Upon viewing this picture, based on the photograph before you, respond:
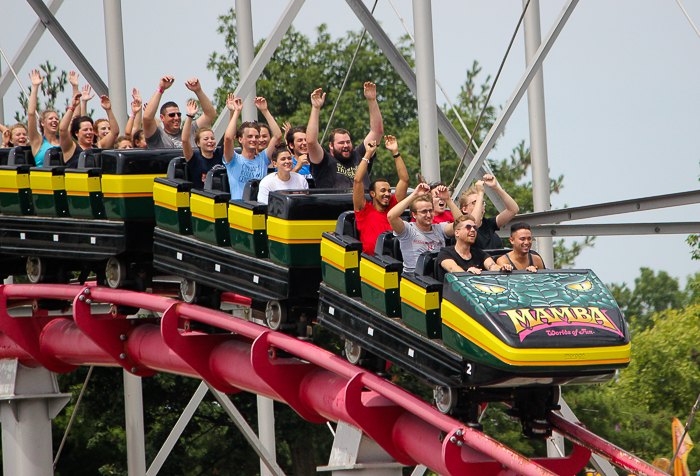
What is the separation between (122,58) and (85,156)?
12.6 ft

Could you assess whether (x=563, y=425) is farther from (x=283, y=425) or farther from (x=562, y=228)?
(x=283, y=425)

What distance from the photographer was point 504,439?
2288 centimetres

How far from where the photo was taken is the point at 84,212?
340 inches

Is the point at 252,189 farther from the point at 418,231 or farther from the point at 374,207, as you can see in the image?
the point at 418,231

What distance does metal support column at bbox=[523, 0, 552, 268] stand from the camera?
1093 centimetres

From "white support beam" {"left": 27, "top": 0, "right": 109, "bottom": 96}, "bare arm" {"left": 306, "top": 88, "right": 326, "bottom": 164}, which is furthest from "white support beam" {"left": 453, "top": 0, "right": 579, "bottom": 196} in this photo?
"white support beam" {"left": 27, "top": 0, "right": 109, "bottom": 96}

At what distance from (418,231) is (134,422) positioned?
27.9ft

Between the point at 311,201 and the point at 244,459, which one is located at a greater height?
the point at 311,201

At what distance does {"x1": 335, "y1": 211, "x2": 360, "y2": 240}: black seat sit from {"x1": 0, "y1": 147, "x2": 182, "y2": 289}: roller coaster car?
2.30 metres

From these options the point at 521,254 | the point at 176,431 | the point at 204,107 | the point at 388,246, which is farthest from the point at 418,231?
the point at 176,431

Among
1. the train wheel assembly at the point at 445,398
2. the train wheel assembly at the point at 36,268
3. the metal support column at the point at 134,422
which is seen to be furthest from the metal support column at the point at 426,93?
the metal support column at the point at 134,422

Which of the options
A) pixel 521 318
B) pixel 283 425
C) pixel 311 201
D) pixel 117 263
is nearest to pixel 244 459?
pixel 283 425

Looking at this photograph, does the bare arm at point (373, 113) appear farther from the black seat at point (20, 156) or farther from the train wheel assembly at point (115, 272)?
the black seat at point (20, 156)

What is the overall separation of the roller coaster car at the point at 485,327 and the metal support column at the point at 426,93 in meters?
2.47
